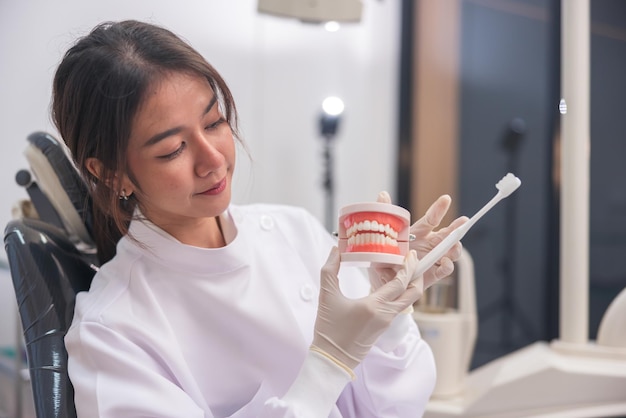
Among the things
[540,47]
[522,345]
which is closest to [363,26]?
[540,47]

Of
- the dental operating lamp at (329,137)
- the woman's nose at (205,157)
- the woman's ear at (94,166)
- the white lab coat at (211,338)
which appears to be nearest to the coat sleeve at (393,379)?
the white lab coat at (211,338)

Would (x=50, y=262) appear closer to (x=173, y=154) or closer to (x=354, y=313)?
(x=173, y=154)

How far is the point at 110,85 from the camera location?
2.59ft

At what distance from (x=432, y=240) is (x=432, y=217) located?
0.14 ft

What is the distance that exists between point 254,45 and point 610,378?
6.18 feet

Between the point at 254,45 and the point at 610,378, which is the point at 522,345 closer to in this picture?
the point at 610,378

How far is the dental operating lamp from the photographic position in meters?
2.47

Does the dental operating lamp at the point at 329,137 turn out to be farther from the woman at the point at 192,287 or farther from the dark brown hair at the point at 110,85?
the dark brown hair at the point at 110,85

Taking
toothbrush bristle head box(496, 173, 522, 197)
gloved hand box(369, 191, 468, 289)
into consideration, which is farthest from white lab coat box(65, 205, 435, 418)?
toothbrush bristle head box(496, 173, 522, 197)

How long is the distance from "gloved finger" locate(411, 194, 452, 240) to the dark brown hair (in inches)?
15.5

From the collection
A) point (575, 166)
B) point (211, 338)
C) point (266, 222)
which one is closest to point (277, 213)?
point (266, 222)

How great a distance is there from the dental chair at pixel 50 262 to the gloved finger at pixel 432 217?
60cm

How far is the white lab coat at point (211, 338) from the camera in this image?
2.58 feet

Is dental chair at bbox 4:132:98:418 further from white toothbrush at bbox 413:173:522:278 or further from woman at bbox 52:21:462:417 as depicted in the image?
white toothbrush at bbox 413:173:522:278
